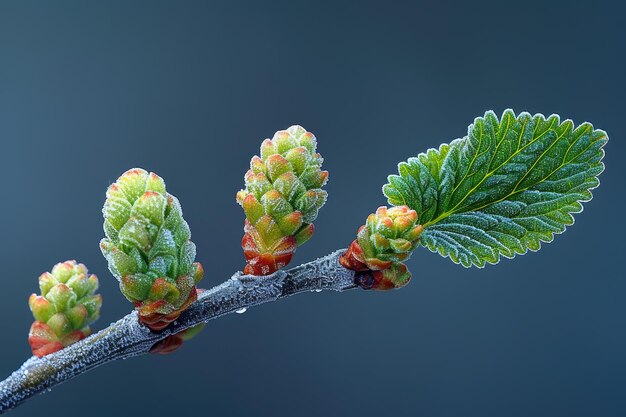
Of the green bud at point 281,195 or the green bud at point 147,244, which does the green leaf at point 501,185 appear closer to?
the green bud at point 281,195

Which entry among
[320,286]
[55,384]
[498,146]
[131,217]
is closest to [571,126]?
[498,146]

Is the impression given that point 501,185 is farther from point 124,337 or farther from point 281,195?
point 124,337

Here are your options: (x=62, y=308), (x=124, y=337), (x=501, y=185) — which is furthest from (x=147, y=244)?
(x=501, y=185)

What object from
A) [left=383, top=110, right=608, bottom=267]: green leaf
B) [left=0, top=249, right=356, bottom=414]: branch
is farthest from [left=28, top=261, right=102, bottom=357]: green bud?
[left=383, top=110, right=608, bottom=267]: green leaf

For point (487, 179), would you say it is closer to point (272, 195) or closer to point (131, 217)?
point (272, 195)

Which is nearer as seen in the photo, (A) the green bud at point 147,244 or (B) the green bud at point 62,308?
(A) the green bud at point 147,244

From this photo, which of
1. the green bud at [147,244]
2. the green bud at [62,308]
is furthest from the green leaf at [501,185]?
the green bud at [62,308]

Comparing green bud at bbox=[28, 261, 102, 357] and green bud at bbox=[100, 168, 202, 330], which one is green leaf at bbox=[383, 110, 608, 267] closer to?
green bud at bbox=[100, 168, 202, 330]
